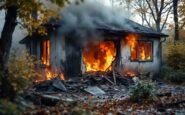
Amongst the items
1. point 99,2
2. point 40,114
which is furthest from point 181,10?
point 40,114

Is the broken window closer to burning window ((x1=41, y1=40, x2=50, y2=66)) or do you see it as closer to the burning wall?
the burning wall

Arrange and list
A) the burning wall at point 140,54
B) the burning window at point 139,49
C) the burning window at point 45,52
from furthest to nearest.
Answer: the burning window at point 139,49, the burning wall at point 140,54, the burning window at point 45,52

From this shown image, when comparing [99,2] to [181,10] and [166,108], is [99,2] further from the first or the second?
[166,108]

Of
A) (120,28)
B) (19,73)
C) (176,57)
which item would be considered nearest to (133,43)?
(120,28)

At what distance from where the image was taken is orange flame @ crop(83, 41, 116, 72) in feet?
75.8

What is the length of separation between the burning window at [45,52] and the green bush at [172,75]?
861 centimetres

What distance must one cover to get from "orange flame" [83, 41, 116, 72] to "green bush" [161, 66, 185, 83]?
4141mm

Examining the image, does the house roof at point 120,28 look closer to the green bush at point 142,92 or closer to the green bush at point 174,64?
the green bush at point 174,64

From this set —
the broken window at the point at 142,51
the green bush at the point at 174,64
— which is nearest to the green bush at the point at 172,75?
the green bush at the point at 174,64

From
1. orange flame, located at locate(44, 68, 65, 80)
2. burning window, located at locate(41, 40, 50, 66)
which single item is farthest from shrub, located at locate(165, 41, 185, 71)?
burning window, located at locate(41, 40, 50, 66)

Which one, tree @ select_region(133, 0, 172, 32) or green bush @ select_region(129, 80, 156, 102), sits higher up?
tree @ select_region(133, 0, 172, 32)

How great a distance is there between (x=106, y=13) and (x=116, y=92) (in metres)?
9.05

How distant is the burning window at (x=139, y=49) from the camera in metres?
23.3

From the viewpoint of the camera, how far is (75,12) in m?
22.3
